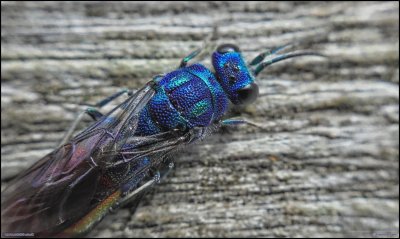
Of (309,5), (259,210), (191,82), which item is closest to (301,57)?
(309,5)

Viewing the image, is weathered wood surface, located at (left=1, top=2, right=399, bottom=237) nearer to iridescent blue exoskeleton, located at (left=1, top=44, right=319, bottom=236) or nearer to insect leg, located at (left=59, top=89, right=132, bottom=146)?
insect leg, located at (left=59, top=89, right=132, bottom=146)

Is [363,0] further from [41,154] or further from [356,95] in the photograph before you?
[41,154]

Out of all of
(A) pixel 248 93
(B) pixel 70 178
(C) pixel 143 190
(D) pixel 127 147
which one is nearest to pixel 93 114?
(D) pixel 127 147

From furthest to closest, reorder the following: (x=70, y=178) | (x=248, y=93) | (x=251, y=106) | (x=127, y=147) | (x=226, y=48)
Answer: (x=251, y=106) < (x=226, y=48) < (x=248, y=93) < (x=127, y=147) < (x=70, y=178)

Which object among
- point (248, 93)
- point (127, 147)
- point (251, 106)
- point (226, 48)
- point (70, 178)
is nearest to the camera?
point (70, 178)

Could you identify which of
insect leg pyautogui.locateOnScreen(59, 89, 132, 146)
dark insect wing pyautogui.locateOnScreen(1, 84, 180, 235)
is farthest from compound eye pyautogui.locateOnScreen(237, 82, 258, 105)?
insect leg pyautogui.locateOnScreen(59, 89, 132, 146)

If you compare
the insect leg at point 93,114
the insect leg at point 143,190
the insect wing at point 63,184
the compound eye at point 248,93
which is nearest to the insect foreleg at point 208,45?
the compound eye at point 248,93

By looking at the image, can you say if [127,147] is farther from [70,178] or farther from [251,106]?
[251,106]
